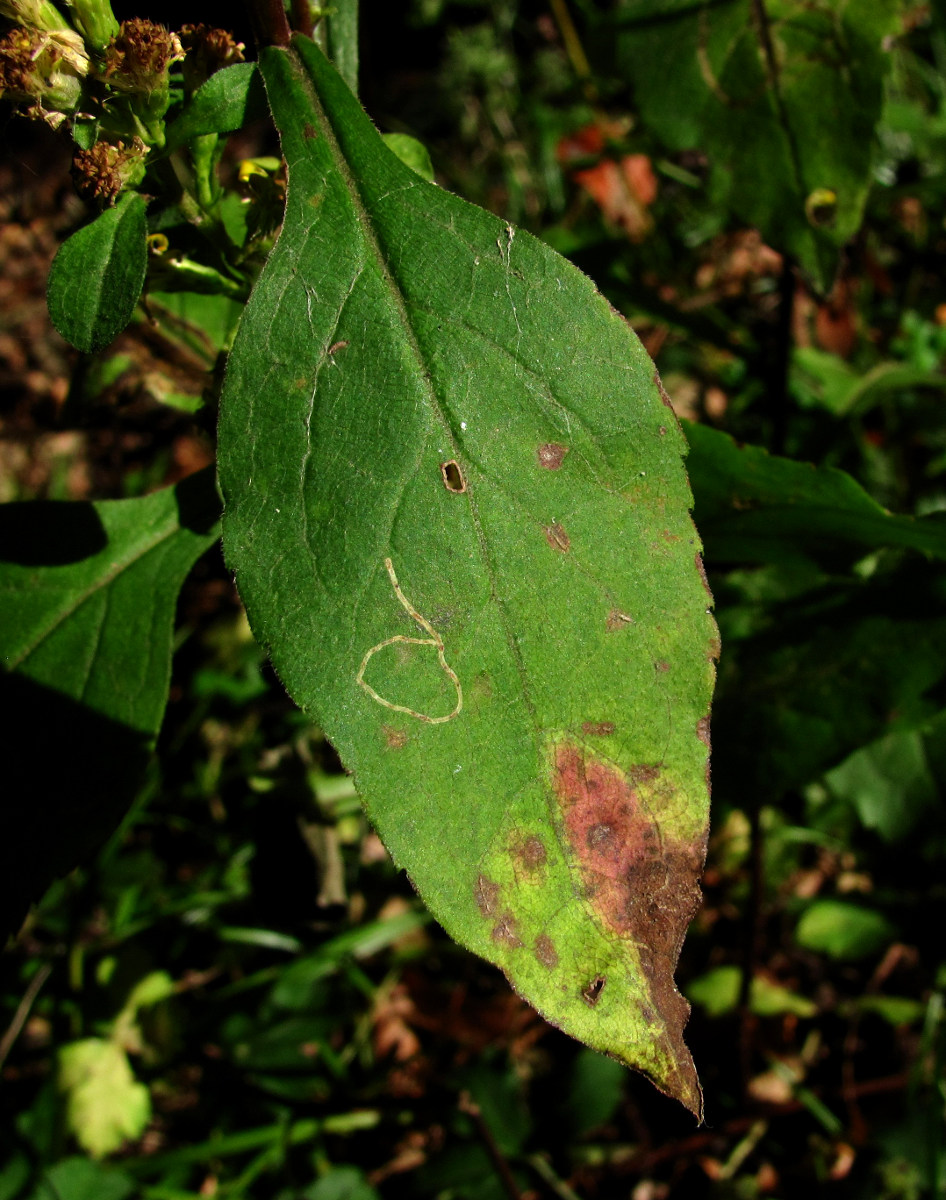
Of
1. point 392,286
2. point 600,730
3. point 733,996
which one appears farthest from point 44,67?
point 733,996

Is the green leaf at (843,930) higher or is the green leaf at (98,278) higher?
the green leaf at (98,278)

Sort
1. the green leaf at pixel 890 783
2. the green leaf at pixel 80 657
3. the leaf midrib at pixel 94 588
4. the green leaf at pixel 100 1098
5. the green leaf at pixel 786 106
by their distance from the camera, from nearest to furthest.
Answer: the green leaf at pixel 80 657 → the leaf midrib at pixel 94 588 → the green leaf at pixel 786 106 → the green leaf at pixel 890 783 → the green leaf at pixel 100 1098

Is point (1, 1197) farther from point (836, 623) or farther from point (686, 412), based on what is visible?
point (686, 412)

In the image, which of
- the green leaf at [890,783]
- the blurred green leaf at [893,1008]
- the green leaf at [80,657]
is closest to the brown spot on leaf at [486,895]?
the green leaf at [80,657]

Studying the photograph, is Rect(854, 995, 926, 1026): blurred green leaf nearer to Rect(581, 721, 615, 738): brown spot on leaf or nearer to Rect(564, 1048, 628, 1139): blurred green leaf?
Rect(564, 1048, 628, 1139): blurred green leaf

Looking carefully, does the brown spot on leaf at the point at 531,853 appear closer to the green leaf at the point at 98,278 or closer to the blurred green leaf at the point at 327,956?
the green leaf at the point at 98,278

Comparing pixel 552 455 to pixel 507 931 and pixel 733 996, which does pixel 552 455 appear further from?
pixel 733 996

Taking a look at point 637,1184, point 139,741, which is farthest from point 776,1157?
point 139,741
